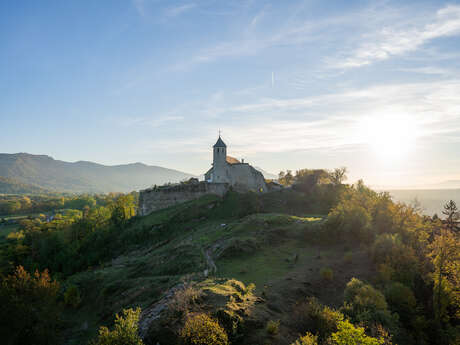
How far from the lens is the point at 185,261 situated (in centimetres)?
2709

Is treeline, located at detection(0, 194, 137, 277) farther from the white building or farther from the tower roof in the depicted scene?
the tower roof

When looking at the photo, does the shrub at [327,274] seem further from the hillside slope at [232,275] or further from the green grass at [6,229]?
the green grass at [6,229]

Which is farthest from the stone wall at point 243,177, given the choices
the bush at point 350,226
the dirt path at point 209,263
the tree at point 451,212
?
the tree at point 451,212

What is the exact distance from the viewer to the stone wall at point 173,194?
52.3m

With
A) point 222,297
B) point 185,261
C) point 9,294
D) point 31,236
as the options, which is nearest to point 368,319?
point 222,297

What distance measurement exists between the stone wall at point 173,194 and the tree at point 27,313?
31.5m

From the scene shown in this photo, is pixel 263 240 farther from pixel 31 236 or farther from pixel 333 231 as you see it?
pixel 31 236

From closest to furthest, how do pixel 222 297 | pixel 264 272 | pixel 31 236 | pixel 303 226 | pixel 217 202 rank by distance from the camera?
1. pixel 222 297
2. pixel 264 272
3. pixel 303 226
4. pixel 217 202
5. pixel 31 236

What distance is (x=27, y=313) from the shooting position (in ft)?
73.6

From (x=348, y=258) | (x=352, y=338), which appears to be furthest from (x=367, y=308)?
(x=348, y=258)

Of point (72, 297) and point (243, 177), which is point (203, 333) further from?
point (243, 177)

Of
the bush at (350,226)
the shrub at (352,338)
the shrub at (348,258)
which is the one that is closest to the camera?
the shrub at (352,338)

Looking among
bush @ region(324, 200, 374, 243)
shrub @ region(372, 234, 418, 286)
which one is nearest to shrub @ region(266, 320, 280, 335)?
shrub @ region(372, 234, 418, 286)

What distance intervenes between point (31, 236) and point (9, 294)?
2294 inches
